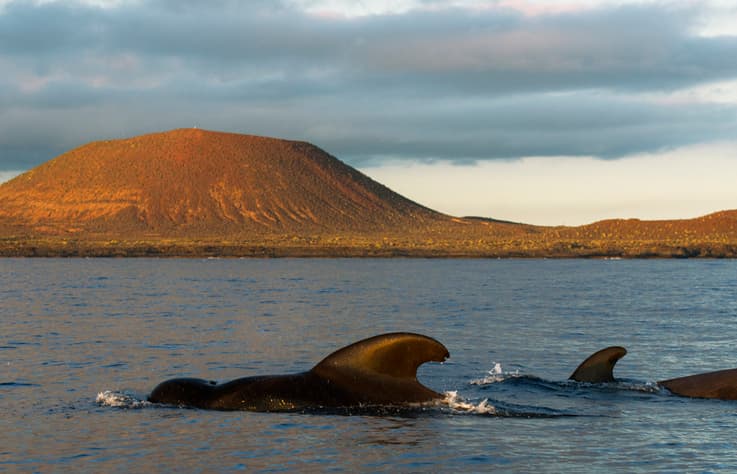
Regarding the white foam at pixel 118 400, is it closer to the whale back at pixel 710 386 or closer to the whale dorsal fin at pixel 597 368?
the whale dorsal fin at pixel 597 368

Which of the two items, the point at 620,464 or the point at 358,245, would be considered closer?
the point at 620,464

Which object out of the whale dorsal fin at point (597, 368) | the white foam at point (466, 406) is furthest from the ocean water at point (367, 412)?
the whale dorsal fin at point (597, 368)

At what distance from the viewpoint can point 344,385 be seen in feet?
61.9

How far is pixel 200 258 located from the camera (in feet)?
577

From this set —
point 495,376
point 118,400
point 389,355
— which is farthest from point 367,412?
point 495,376

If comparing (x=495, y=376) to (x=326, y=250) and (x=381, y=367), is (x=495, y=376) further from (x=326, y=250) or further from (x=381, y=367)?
(x=326, y=250)

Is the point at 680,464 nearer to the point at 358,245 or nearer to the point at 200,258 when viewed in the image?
the point at 200,258

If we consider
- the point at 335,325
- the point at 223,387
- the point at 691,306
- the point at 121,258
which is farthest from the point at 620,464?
the point at 121,258

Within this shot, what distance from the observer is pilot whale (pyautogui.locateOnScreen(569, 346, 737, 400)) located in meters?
21.4

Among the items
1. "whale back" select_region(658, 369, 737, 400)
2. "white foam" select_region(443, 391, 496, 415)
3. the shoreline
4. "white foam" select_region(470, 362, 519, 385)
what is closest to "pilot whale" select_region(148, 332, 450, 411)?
"white foam" select_region(443, 391, 496, 415)

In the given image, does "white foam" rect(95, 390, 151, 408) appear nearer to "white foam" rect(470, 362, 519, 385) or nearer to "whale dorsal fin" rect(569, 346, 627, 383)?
"white foam" rect(470, 362, 519, 385)

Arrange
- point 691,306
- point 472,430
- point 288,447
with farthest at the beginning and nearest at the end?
point 691,306
point 472,430
point 288,447

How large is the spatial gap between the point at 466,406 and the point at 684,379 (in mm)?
5828

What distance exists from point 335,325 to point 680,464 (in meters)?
28.1
